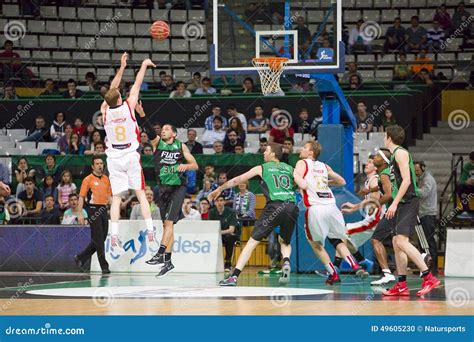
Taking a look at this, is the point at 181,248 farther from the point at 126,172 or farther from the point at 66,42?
the point at 66,42

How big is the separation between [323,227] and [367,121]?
8.09 m

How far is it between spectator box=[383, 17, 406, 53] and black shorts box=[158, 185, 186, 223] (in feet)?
45.3

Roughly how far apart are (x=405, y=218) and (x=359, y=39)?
16509 mm

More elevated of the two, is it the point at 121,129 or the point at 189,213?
the point at 121,129

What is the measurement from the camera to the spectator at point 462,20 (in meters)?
27.6

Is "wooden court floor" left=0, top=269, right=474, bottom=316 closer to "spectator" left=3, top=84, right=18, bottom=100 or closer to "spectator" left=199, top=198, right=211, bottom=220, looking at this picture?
"spectator" left=199, top=198, right=211, bottom=220

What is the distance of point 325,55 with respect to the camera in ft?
56.3

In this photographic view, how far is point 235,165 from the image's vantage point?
21750mm

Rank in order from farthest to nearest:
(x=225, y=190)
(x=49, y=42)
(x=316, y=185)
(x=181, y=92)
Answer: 1. (x=49, y=42)
2. (x=181, y=92)
3. (x=225, y=190)
4. (x=316, y=185)

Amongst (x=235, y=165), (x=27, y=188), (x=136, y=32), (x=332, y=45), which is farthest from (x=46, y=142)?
(x=332, y=45)

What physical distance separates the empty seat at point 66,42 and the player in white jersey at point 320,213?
1590 centimetres

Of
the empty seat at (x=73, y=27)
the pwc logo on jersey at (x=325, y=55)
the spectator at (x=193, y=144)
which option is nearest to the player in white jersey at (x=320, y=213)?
the pwc logo on jersey at (x=325, y=55)

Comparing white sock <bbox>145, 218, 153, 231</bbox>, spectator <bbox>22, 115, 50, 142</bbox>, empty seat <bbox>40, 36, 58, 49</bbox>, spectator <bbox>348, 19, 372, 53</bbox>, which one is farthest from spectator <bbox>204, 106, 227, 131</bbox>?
white sock <bbox>145, 218, 153, 231</bbox>

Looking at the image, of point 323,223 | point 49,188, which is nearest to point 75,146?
point 49,188
